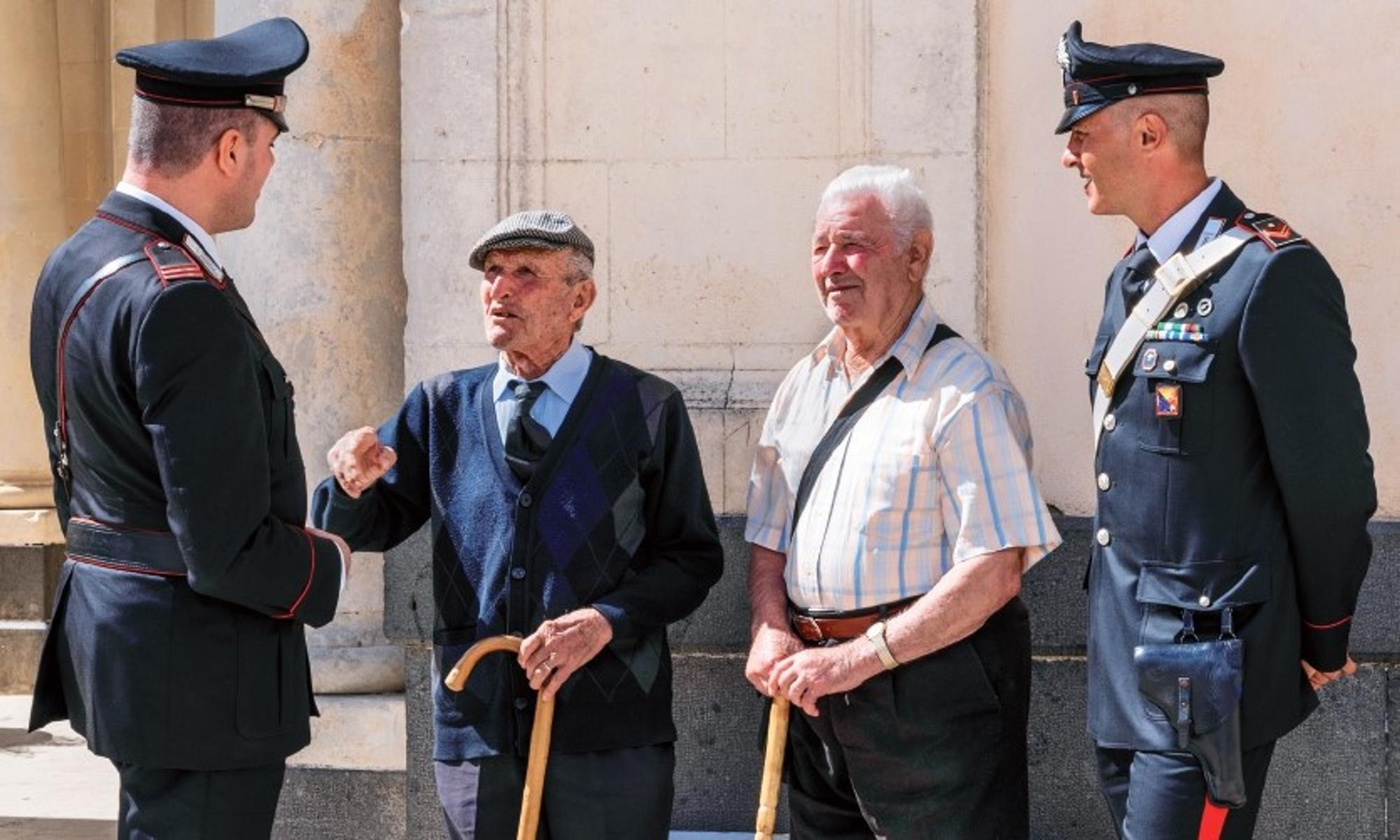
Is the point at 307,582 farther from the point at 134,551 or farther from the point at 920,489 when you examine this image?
the point at 920,489

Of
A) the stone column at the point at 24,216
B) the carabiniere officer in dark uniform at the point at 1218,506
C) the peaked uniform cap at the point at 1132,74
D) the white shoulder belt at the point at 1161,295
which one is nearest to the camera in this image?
the carabiniere officer in dark uniform at the point at 1218,506

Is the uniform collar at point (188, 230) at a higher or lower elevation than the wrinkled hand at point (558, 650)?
higher

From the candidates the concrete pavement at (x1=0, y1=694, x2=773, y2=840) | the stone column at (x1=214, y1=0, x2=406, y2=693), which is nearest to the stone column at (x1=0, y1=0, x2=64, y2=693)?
the concrete pavement at (x1=0, y1=694, x2=773, y2=840)

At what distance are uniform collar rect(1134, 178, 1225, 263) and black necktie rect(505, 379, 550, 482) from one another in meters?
1.21

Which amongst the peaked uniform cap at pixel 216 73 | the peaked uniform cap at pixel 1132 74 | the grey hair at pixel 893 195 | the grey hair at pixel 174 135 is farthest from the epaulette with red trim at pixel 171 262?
the peaked uniform cap at pixel 1132 74

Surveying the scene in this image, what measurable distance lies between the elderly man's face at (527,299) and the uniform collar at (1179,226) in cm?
113

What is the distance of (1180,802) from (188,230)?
Answer: 1.94m

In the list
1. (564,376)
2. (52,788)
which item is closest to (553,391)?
(564,376)

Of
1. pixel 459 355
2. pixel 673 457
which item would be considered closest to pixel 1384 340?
pixel 673 457

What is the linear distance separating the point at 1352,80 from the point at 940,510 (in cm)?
166

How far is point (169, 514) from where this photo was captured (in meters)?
3.25

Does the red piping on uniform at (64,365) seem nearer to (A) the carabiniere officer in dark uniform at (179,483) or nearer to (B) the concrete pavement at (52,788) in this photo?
(A) the carabiniere officer in dark uniform at (179,483)

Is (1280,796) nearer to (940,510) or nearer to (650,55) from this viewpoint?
(940,510)

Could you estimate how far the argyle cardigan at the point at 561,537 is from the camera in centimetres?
379
